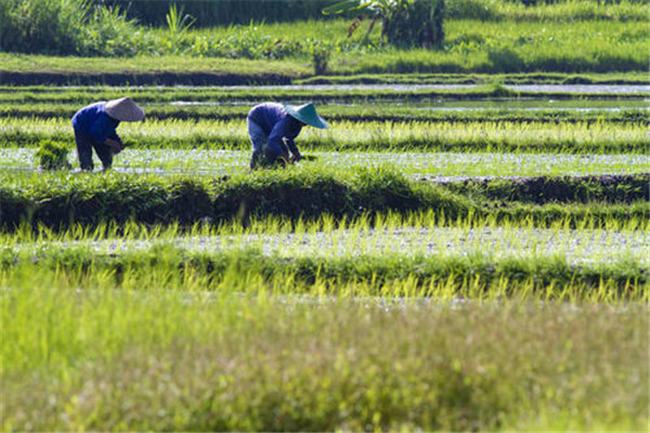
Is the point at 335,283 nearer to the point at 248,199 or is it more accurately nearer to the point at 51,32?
the point at 248,199

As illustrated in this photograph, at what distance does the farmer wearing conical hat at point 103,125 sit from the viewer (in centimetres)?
1009

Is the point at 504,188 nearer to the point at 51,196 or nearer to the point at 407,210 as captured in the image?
the point at 407,210

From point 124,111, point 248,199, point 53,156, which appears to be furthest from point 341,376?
point 53,156

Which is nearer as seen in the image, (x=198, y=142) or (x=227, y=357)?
(x=227, y=357)

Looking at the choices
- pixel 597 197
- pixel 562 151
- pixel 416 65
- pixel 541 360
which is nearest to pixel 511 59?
pixel 416 65

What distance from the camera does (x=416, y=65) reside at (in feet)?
82.2

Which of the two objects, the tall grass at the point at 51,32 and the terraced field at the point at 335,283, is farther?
the tall grass at the point at 51,32

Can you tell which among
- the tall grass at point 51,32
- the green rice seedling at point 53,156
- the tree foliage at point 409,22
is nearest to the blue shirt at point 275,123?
the green rice seedling at point 53,156

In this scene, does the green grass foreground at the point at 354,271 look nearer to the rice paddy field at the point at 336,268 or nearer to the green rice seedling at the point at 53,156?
the rice paddy field at the point at 336,268

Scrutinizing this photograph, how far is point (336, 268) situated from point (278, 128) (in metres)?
2.71

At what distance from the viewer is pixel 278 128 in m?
9.66

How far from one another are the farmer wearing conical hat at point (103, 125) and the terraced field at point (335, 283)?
89 centimetres

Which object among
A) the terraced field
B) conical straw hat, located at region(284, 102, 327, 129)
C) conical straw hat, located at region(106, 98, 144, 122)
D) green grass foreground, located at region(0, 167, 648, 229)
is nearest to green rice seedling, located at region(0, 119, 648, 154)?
the terraced field

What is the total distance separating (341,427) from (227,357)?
1.63 feet
